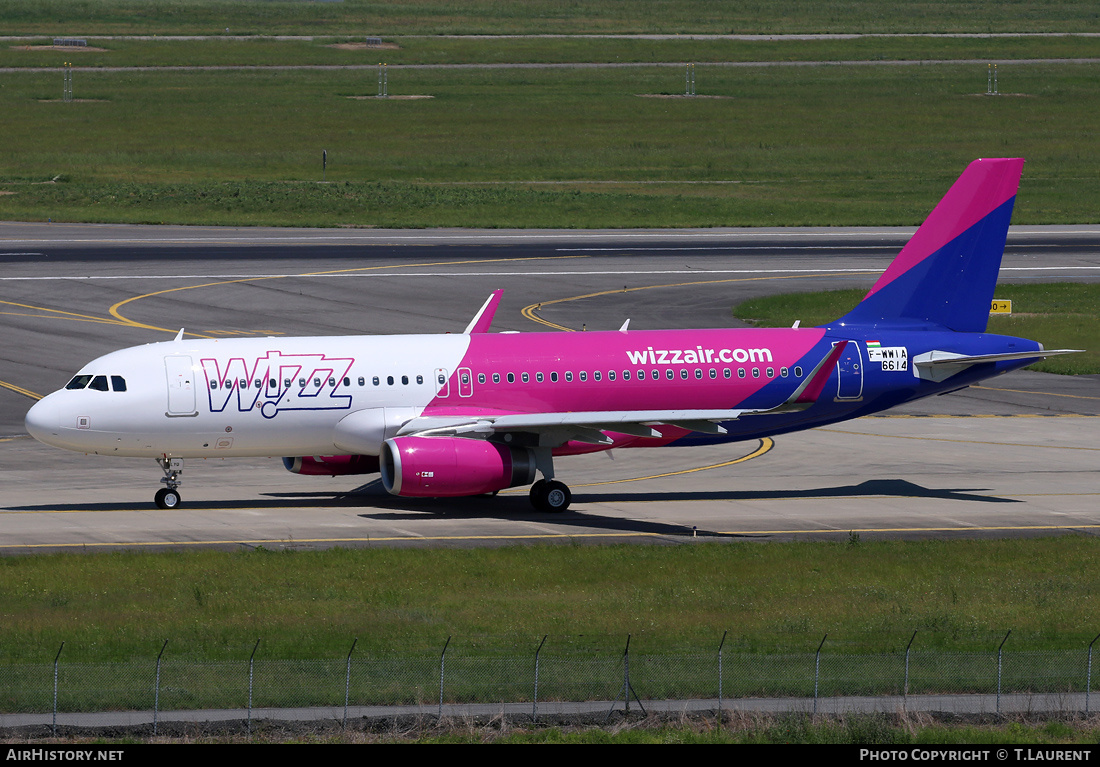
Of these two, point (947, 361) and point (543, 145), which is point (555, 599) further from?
point (543, 145)

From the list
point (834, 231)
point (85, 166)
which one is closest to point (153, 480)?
point (834, 231)

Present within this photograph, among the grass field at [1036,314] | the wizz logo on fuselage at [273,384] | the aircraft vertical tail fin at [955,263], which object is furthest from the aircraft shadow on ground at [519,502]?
the grass field at [1036,314]

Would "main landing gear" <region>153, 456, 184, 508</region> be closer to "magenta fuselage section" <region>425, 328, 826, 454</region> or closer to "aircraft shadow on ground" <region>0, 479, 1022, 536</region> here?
"aircraft shadow on ground" <region>0, 479, 1022, 536</region>

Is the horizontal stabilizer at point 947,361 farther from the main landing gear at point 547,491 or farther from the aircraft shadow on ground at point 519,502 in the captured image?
the main landing gear at point 547,491

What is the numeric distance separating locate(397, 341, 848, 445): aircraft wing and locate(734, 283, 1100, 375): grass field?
1132 inches

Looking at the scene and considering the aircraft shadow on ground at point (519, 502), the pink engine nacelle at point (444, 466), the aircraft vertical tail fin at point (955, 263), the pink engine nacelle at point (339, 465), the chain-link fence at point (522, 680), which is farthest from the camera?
the aircraft vertical tail fin at point (955, 263)

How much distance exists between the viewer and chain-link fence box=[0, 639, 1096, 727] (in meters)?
25.0

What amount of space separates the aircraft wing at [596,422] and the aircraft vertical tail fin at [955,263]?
5772mm

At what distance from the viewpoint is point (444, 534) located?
40.2 meters

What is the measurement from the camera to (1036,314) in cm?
7544

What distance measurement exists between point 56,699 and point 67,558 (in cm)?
1205

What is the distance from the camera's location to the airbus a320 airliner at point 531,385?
41719 mm

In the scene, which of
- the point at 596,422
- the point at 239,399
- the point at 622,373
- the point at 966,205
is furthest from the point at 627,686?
the point at 966,205

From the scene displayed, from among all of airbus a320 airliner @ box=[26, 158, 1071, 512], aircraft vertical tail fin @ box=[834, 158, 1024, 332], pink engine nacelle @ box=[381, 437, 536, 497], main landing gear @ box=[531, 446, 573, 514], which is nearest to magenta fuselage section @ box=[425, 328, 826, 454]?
airbus a320 airliner @ box=[26, 158, 1071, 512]
